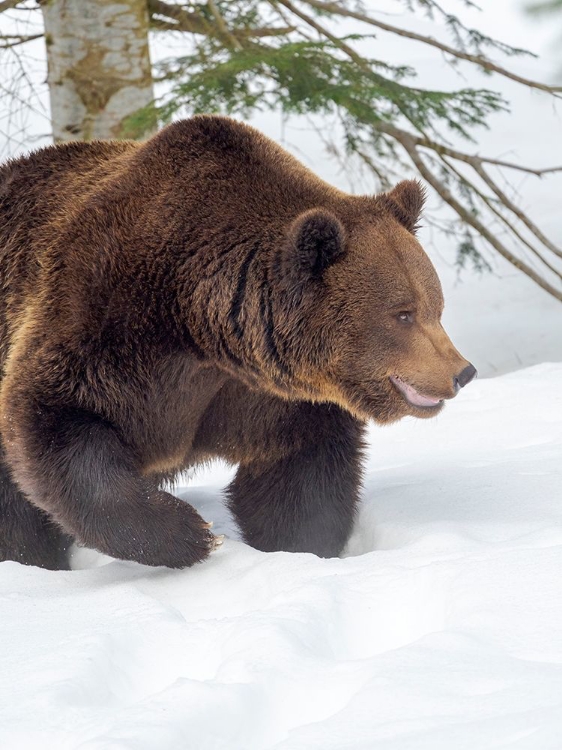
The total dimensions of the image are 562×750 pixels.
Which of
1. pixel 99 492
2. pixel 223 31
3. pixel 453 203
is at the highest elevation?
pixel 223 31

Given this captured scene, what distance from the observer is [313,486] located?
4387 mm

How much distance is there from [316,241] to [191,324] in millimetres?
579

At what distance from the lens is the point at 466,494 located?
14.2ft

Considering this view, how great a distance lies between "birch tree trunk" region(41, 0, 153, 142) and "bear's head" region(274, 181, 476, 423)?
465 cm

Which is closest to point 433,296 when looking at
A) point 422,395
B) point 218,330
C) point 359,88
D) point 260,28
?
point 422,395

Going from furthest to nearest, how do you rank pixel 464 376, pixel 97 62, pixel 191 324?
pixel 97 62 → pixel 191 324 → pixel 464 376

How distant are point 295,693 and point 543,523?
1.57m

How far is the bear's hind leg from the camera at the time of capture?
448 cm

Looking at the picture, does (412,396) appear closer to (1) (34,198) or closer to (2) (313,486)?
(2) (313,486)

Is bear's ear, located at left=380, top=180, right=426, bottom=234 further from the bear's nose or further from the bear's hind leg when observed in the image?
the bear's hind leg

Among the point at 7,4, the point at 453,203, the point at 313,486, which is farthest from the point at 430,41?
the point at 313,486

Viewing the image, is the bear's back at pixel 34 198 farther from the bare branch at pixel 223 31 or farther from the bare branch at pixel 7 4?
the bare branch at pixel 7 4

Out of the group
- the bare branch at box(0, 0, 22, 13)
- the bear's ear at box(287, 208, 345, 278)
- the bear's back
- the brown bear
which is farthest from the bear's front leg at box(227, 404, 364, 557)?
the bare branch at box(0, 0, 22, 13)

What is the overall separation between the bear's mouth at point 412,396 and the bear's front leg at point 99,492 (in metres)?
0.89
